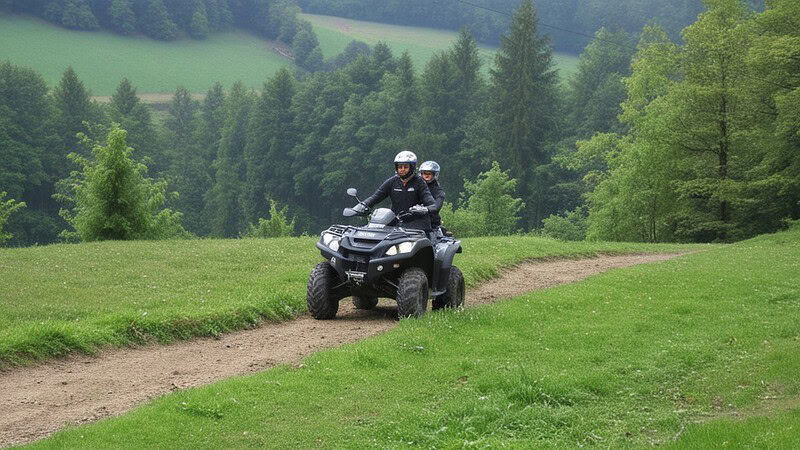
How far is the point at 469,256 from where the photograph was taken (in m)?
27.0

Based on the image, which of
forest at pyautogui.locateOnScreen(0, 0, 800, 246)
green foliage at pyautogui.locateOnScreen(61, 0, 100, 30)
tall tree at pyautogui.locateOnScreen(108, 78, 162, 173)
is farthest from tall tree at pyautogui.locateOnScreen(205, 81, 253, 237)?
green foliage at pyautogui.locateOnScreen(61, 0, 100, 30)

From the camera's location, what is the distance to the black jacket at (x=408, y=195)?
1739 cm

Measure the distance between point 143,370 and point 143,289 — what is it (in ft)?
20.8

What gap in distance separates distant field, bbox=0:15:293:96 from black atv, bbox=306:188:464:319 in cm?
11733

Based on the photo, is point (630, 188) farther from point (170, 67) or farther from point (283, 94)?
point (170, 67)

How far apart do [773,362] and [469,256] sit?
1473 cm

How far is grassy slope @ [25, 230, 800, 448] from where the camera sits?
30.4 ft

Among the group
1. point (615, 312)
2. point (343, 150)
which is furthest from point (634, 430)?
point (343, 150)

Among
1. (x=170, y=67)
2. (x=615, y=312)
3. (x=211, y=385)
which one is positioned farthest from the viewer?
(x=170, y=67)

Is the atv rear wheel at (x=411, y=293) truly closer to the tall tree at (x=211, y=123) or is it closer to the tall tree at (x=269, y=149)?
the tall tree at (x=269, y=149)

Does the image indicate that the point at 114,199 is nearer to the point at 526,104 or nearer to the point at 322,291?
the point at 322,291

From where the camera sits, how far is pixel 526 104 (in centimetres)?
9262

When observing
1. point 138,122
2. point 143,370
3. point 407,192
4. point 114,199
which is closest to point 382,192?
point 407,192

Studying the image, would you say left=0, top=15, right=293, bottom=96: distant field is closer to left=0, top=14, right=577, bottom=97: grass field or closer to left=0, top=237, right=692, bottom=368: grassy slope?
left=0, top=14, right=577, bottom=97: grass field
